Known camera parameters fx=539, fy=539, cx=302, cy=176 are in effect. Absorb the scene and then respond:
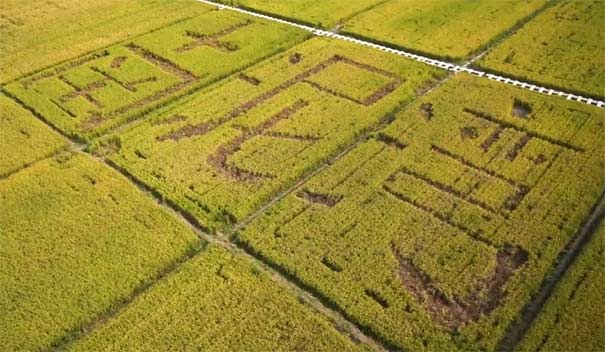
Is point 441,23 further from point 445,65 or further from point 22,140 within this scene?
point 22,140

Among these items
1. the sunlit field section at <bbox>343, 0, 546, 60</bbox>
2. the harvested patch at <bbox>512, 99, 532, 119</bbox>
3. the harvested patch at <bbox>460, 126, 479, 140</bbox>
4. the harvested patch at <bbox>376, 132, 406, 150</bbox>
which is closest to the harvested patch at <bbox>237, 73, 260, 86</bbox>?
the sunlit field section at <bbox>343, 0, 546, 60</bbox>

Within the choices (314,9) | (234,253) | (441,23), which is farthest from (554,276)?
(314,9)

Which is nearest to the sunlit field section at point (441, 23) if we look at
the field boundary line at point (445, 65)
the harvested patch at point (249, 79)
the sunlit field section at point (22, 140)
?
the field boundary line at point (445, 65)

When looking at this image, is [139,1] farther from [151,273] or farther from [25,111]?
[151,273]

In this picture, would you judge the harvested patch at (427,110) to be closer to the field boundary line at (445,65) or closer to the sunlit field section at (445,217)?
the sunlit field section at (445,217)

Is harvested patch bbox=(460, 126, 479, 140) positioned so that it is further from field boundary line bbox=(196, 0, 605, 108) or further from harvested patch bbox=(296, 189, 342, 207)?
harvested patch bbox=(296, 189, 342, 207)

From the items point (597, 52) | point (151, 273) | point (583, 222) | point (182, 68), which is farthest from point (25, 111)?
point (597, 52)

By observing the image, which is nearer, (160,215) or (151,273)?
(151,273)
